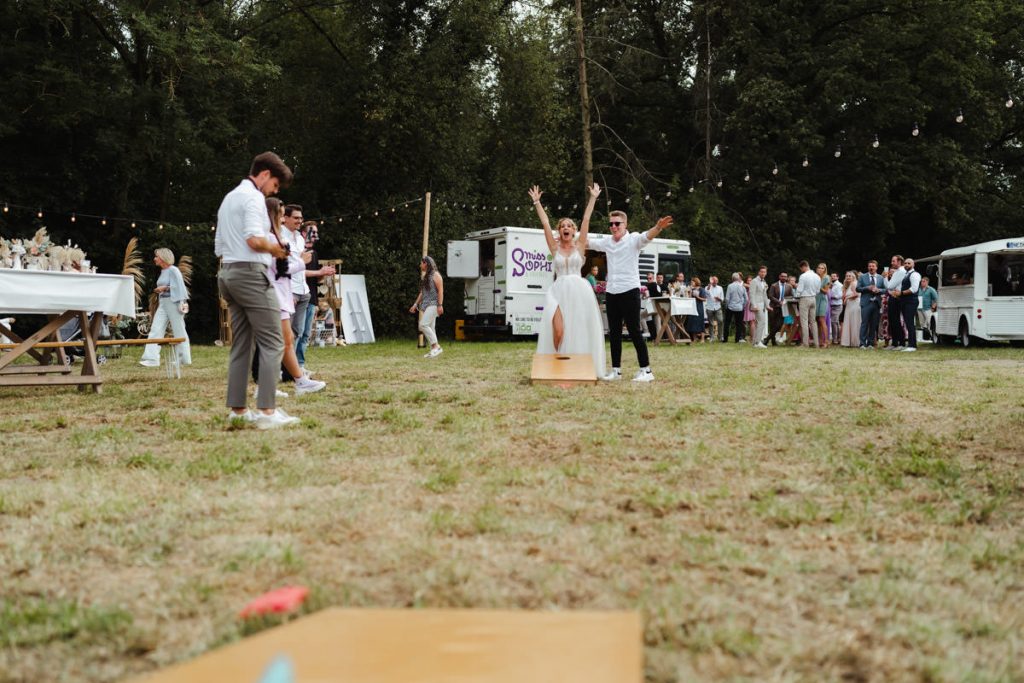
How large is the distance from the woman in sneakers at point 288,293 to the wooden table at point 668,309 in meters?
14.4

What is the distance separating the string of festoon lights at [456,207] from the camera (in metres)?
24.3

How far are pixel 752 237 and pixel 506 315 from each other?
484 inches

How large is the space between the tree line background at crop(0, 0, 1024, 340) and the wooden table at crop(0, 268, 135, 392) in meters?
15.0

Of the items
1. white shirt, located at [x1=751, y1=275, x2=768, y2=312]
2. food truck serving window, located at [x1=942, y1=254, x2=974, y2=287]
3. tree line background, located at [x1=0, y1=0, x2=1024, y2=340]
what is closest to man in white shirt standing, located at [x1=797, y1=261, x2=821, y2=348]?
white shirt, located at [x1=751, y1=275, x2=768, y2=312]

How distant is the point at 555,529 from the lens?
361cm

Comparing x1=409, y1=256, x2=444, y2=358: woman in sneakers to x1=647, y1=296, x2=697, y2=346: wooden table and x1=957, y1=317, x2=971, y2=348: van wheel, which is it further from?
x1=957, y1=317, x2=971, y2=348: van wheel

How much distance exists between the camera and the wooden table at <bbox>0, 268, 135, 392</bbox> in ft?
27.2

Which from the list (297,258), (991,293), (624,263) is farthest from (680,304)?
(297,258)

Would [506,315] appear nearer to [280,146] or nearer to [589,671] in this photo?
[280,146]

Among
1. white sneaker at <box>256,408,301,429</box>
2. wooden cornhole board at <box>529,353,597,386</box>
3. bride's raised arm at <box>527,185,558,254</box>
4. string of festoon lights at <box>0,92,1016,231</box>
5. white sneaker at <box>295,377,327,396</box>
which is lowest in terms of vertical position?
white sneaker at <box>256,408,301,429</box>

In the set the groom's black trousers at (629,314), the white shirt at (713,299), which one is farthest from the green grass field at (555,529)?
the white shirt at (713,299)

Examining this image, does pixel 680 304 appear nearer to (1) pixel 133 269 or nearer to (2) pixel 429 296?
(2) pixel 429 296

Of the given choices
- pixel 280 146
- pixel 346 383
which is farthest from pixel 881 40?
pixel 346 383

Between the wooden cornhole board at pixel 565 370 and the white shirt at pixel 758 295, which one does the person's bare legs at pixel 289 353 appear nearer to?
the wooden cornhole board at pixel 565 370
